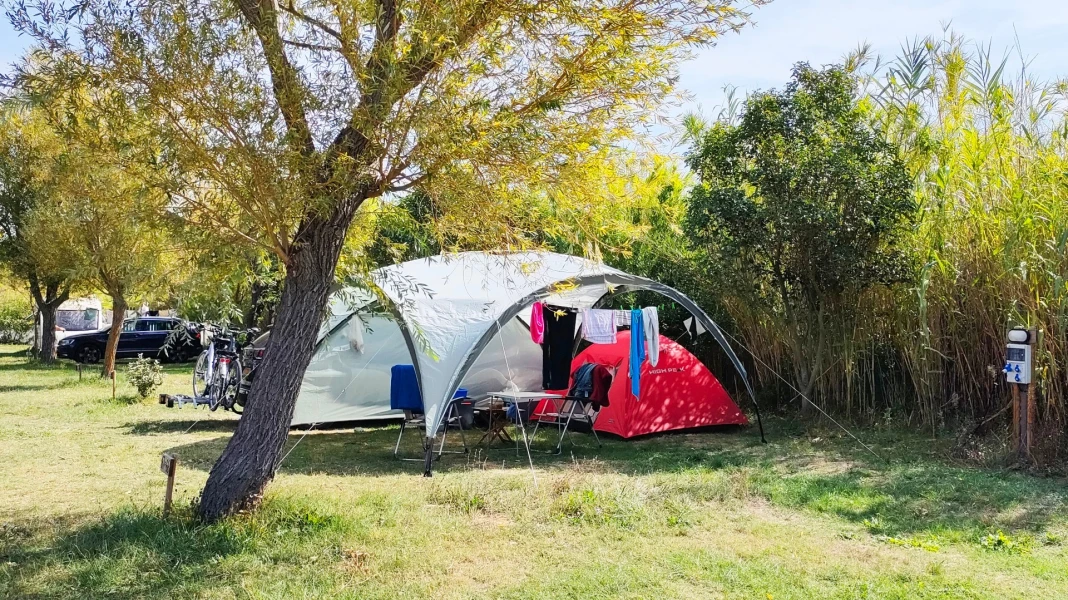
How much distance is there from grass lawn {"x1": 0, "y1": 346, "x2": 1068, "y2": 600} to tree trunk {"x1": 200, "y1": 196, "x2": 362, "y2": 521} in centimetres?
19

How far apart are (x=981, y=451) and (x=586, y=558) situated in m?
4.54

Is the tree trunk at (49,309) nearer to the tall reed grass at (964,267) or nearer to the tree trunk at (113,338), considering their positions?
the tree trunk at (113,338)

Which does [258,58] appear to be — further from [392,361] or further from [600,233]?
[392,361]

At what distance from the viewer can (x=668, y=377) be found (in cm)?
969

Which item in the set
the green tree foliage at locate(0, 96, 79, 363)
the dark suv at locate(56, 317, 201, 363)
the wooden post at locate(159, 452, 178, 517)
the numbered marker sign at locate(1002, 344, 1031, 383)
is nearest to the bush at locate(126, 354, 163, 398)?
the green tree foliage at locate(0, 96, 79, 363)

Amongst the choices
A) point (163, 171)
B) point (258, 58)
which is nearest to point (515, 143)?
point (258, 58)

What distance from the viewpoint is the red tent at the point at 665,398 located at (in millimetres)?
9398

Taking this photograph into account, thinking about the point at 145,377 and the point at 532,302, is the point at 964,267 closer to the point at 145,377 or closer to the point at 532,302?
the point at 532,302

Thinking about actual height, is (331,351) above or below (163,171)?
below

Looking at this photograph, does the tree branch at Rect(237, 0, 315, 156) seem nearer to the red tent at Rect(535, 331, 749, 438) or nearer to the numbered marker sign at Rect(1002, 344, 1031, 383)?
the red tent at Rect(535, 331, 749, 438)

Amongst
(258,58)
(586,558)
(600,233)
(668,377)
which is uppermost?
(258,58)

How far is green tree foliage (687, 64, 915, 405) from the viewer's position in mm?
8680

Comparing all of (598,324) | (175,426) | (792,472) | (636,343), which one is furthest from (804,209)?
(175,426)

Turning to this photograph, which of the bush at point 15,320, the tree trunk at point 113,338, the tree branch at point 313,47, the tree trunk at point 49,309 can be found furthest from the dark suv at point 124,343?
the tree branch at point 313,47
